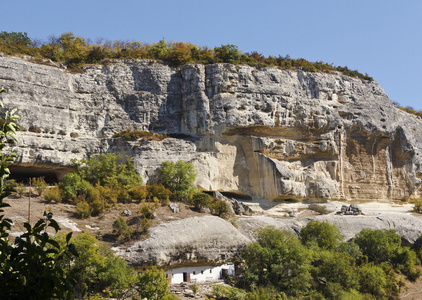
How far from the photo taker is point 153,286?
1922 centimetres

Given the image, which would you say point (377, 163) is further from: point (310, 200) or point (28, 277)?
point (28, 277)

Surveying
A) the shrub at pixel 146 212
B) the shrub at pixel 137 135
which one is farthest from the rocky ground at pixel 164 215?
the shrub at pixel 137 135

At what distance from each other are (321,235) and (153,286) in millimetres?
14318

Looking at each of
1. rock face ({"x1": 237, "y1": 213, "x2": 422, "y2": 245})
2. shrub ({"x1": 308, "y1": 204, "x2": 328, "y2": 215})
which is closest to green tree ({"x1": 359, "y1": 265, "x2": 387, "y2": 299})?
rock face ({"x1": 237, "y1": 213, "x2": 422, "y2": 245})

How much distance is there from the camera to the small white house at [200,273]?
24297 millimetres

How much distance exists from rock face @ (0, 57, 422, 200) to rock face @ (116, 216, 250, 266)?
7796 millimetres

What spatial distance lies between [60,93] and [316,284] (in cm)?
2199

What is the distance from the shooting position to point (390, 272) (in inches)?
1145

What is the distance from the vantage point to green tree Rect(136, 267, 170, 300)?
19.2 metres

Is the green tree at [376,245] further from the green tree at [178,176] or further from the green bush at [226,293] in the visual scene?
the green tree at [178,176]

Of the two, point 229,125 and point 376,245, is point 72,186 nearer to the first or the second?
point 229,125

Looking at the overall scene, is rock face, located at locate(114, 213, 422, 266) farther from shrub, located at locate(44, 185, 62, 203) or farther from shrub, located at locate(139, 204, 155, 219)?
shrub, located at locate(44, 185, 62, 203)

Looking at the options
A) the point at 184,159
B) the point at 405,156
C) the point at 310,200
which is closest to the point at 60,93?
the point at 184,159

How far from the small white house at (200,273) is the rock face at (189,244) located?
582mm
